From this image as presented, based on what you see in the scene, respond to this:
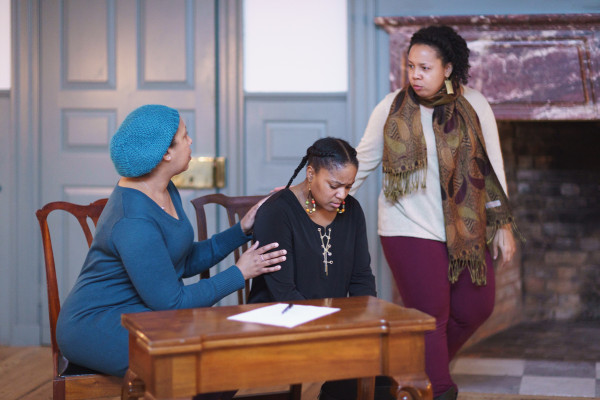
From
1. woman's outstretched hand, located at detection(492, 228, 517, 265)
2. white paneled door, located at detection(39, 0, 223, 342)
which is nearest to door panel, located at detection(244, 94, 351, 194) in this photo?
white paneled door, located at detection(39, 0, 223, 342)

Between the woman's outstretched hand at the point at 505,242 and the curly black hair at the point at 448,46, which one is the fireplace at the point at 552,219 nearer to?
the woman's outstretched hand at the point at 505,242

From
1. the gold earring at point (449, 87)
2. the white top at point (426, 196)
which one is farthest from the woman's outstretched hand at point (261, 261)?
the gold earring at point (449, 87)

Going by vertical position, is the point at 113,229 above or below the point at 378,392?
above

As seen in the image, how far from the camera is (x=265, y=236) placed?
242cm

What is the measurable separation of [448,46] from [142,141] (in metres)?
1.33

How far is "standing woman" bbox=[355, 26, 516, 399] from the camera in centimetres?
295

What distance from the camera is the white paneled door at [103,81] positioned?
162 inches

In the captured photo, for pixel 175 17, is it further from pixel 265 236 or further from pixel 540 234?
pixel 540 234

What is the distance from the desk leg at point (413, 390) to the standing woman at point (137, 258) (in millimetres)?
643

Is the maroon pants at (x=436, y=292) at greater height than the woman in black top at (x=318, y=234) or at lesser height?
lesser

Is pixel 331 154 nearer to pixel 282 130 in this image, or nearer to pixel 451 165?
pixel 451 165

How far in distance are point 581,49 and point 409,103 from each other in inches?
51.2

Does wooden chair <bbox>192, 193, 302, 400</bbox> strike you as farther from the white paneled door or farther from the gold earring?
the white paneled door

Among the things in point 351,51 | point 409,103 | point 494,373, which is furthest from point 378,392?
point 351,51
